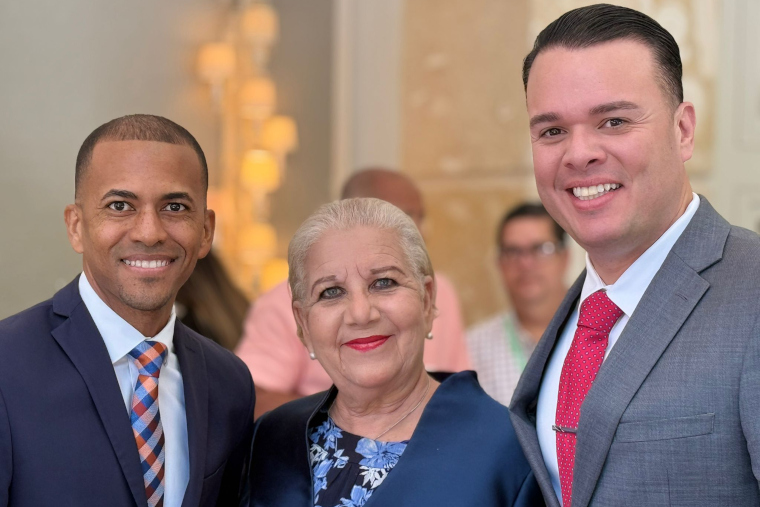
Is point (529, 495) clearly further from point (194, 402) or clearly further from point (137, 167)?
point (137, 167)

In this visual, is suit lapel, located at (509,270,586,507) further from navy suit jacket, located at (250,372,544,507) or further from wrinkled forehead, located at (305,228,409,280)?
wrinkled forehead, located at (305,228,409,280)

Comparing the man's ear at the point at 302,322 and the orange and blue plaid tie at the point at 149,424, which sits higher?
the man's ear at the point at 302,322

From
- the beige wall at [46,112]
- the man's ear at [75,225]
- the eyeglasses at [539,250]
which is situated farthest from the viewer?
the eyeglasses at [539,250]

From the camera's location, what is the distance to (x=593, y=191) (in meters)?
1.93

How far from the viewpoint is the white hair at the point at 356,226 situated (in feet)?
7.79

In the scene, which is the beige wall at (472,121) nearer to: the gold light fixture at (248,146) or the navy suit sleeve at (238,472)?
the gold light fixture at (248,146)

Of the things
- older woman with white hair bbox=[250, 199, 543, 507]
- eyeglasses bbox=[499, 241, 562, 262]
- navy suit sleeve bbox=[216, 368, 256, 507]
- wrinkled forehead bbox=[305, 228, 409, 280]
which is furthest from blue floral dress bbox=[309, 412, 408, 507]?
eyeglasses bbox=[499, 241, 562, 262]

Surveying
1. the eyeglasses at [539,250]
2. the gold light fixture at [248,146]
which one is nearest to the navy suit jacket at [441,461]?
the eyeglasses at [539,250]

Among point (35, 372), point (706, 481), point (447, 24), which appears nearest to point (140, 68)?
point (447, 24)

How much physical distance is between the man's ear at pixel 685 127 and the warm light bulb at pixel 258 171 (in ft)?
14.9

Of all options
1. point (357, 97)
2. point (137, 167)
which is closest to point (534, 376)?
point (137, 167)

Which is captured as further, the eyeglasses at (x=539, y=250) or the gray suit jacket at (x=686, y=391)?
the eyeglasses at (x=539, y=250)

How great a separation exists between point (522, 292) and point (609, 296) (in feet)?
8.40

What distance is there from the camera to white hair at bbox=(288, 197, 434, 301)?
237 centimetres
